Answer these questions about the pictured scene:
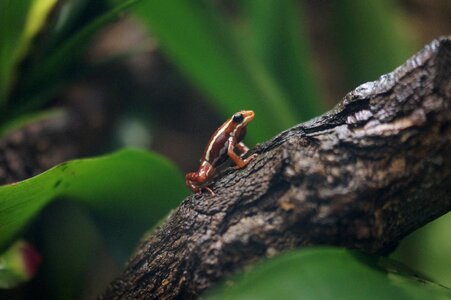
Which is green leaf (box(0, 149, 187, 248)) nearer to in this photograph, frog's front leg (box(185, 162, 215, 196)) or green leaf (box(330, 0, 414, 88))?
frog's front leg (box(185, 162, 215, 196))

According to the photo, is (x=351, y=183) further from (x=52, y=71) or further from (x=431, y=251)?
(x=52, y=71)

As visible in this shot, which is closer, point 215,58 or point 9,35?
point 9,35

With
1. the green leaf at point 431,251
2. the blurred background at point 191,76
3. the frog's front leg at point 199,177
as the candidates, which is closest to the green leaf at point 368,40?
the blurred background at point 191,76

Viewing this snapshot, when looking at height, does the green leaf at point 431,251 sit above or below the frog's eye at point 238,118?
below

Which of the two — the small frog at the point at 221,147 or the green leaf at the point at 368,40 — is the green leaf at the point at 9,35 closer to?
the small frog at the point at 221,147

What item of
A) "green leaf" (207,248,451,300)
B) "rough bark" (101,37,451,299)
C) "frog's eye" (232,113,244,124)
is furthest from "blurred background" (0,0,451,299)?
"green leaf" (207,248,451,300)

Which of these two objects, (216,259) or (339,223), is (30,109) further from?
(339,223)

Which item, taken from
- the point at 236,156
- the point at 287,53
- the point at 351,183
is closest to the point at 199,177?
the point at 236,156
